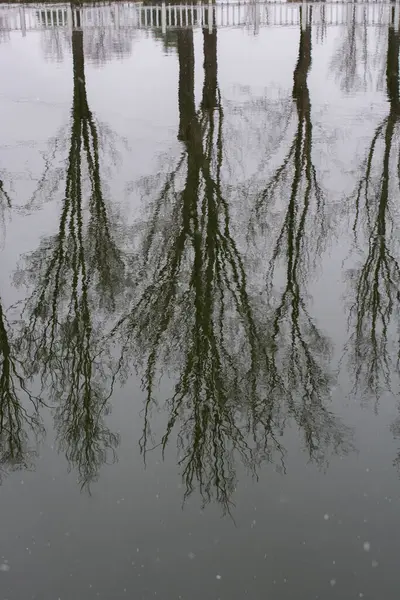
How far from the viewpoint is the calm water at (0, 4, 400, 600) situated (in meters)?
6.09

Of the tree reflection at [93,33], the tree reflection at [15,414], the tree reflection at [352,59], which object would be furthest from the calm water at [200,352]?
the tree reflection at [93,33]

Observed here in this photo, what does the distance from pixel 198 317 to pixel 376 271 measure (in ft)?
8.92

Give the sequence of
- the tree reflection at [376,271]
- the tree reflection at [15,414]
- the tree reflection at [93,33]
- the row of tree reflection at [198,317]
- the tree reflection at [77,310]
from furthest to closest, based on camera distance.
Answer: the tree reflection at [93,33] → the tree reflection at [376,271] → the tree reflection at [77,310] → the row of tree reflection at [198,317] → the tree reflection at [15,414]

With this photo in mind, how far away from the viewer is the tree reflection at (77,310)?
7.55 meters

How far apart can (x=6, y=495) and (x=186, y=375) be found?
229cm

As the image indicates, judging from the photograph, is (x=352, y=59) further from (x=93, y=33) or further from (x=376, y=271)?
(x=376, y=271)

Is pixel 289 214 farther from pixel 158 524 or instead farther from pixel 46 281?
pixel 158 524

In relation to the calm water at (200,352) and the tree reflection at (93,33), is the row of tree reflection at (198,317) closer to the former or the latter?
the calm water at (200,352)

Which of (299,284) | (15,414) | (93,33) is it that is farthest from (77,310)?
(93,33)

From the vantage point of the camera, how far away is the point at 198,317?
9.33 meters

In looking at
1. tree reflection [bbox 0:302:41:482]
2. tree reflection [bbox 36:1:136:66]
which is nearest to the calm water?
tree reflection [bbox 0:302:41:482]

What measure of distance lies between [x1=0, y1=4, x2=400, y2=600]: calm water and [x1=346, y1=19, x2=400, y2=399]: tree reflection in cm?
3

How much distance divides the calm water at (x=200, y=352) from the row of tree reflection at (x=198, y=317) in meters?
0.03

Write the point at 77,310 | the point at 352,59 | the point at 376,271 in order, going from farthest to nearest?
1. the point at 352,59
2. the point at 376,271
3. the point at 77,310
